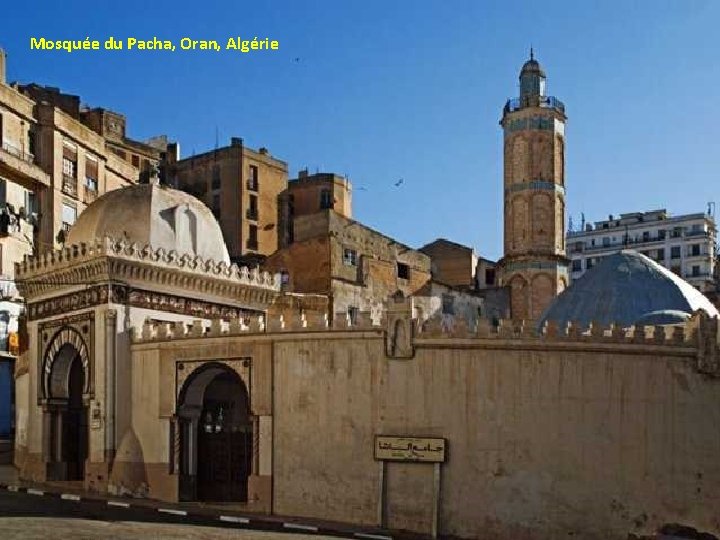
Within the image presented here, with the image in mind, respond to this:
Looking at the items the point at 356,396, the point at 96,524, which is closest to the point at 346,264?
the point at 356,396

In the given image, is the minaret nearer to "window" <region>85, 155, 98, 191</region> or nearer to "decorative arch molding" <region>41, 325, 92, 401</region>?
"window" <region>85, 155, 98, 191</region>

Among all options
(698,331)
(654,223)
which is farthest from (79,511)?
(654,223)

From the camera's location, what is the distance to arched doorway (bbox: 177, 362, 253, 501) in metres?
26.2

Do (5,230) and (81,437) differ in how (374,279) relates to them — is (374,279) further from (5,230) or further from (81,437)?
(81,437)

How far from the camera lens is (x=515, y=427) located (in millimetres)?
21969

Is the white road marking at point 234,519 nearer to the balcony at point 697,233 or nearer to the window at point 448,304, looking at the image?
the window at point 448,304

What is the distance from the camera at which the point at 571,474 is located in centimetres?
2161

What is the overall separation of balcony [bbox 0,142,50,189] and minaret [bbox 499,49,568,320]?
76.5ft

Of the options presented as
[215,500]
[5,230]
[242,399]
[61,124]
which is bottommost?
[215,500]

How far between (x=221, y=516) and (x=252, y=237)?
46090 millimetres

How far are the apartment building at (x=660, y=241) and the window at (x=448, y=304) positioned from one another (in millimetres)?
35404

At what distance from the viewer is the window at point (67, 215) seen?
5057cm

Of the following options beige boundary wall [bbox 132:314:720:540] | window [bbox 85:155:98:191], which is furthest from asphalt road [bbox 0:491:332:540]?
window [bbox 85:155:98:191]

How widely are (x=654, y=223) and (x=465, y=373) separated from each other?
73429mm
